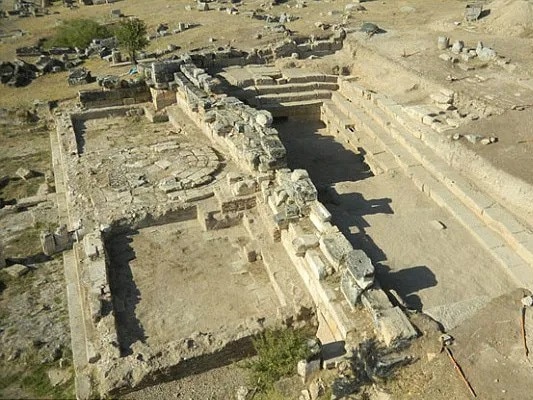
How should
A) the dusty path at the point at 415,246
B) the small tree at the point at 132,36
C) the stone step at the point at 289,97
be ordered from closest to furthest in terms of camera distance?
the dusty path at the point at 415,246 < the stone step at the point at 289,97 < the small tree at the point at 132,36

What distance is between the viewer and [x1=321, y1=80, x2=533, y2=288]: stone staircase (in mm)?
9531

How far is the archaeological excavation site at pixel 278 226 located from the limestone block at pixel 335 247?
0.04 m

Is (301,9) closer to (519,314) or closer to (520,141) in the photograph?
(520,141)

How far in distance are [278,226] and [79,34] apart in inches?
892

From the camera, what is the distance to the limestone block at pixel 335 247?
8508 millimetres

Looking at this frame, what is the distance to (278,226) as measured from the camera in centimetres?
997

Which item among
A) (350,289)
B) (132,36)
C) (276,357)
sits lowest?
(276,357)

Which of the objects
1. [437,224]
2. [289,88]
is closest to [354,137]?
[289,88]

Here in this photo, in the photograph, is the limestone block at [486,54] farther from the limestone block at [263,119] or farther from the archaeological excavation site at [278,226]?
the limestone block at [263,119]

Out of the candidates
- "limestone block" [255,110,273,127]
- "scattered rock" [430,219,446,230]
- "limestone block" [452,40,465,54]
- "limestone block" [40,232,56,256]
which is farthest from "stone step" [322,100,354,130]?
"limestone block" [40,232,56,256]

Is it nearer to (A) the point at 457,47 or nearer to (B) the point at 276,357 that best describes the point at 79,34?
(A) the point at 457,47

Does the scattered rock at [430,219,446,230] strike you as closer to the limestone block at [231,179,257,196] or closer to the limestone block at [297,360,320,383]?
the limestone block at [231,179,257,196]

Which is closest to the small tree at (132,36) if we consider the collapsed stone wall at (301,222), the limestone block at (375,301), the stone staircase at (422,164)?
the collapsed stone wall at (301,222)

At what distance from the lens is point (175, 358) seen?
25.5 ft
